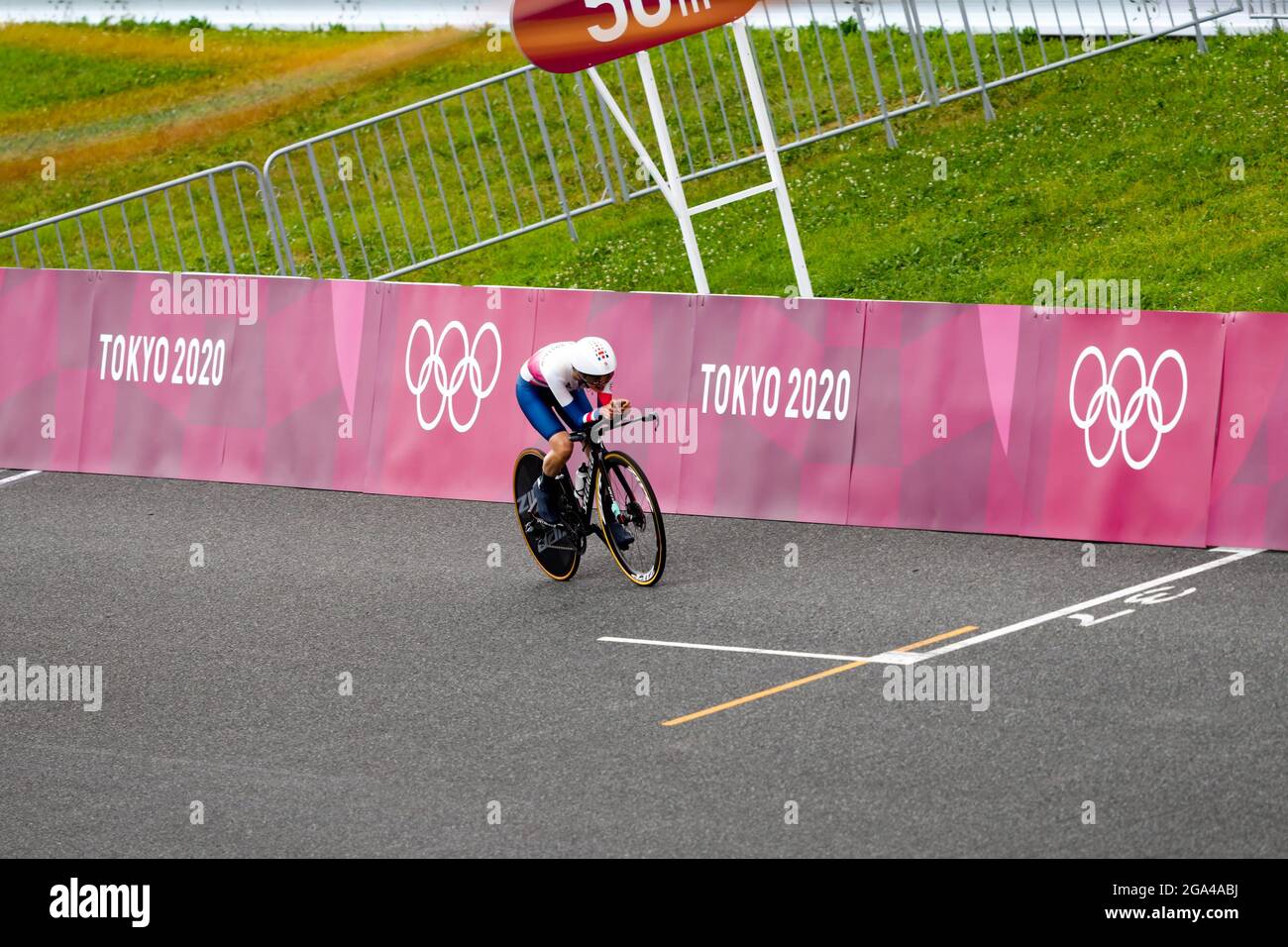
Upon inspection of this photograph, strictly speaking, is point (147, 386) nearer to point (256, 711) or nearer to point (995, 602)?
point (256, 711)

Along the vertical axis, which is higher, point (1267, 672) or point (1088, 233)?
point (1088, 233)

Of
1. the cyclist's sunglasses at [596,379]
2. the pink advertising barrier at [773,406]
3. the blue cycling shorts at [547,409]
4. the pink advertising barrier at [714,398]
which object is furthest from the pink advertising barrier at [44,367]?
the cyclist's sunglasses at [596,379]

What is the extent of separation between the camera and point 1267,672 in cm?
923

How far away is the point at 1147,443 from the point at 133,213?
47.6 ft

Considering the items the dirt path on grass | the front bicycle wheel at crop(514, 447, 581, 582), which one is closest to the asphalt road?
the front bicycle wheel at crop(514, 447, 581, 582)

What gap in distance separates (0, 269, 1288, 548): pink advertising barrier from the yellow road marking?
212cm

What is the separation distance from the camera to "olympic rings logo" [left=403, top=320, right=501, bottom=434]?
46.0ft

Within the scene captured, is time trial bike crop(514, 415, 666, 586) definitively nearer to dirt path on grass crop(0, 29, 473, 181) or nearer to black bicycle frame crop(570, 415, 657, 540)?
black bicycle frame crop(570, 415, 657, 540)

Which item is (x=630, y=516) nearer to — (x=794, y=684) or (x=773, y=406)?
(x=773, y=406)

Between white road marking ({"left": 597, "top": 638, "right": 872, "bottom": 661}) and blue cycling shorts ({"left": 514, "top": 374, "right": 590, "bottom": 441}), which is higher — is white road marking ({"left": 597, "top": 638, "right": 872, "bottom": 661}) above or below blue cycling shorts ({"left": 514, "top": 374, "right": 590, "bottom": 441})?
below

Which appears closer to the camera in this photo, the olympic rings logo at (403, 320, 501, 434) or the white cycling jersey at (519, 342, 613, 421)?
the white cycling jersey at (519, 342, 613, 421)
